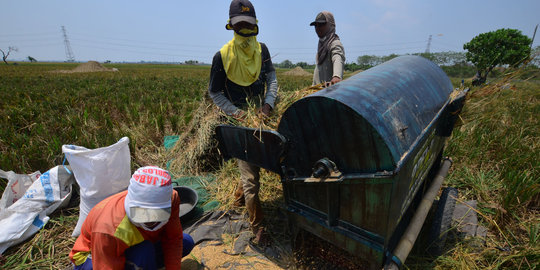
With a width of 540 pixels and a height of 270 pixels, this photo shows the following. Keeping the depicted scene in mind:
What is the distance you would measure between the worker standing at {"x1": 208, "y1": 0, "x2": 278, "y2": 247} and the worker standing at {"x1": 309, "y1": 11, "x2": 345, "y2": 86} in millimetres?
926

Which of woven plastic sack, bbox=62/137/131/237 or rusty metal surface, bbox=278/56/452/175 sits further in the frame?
woven plastic sack, bbox=62/137/131/237

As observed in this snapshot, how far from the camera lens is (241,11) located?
234 centimetres

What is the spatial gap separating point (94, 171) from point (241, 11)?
88.0 inches

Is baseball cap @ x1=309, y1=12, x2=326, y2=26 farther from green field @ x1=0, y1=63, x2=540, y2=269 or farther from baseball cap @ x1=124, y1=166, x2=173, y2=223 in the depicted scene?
baseball cap @ x1=124, y1=166, x2=173, y2=223

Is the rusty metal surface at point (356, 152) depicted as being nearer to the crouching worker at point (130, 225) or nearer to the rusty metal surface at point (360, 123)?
the rusty metal surface at point (360, 123)

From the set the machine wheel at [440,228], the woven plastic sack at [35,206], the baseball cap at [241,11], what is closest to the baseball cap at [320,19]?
the baseball cap at [241,11]

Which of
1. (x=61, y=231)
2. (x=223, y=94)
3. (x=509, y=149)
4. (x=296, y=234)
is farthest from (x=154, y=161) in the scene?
(x=509, y=149)

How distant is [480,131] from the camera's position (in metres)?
4.08

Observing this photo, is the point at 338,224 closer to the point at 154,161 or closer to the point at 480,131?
the point at 154,161

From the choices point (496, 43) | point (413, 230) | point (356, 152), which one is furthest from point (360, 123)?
point (496, 43)

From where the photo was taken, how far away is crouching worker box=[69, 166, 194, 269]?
4.74ft

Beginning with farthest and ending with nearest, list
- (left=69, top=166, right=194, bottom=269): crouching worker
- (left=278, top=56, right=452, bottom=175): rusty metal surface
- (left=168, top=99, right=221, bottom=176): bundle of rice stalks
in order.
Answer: (left=168, top=99, right=221, bottom=176): bundle of rice stalks < (left=69, top=166, right=194, bottom=269): crouching worker < (left=278, top=56, right=452, bottom=175): rusty metal surface

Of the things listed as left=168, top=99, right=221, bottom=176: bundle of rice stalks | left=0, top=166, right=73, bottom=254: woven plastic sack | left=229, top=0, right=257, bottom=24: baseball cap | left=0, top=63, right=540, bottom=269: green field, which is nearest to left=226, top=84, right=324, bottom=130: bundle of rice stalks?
left=229, top=0, right=257, bottom=24: baseball cap

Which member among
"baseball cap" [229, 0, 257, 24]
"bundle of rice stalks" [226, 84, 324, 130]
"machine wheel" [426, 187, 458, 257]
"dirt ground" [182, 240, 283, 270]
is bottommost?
"dirt ground" [182, 240, 283, 270]
